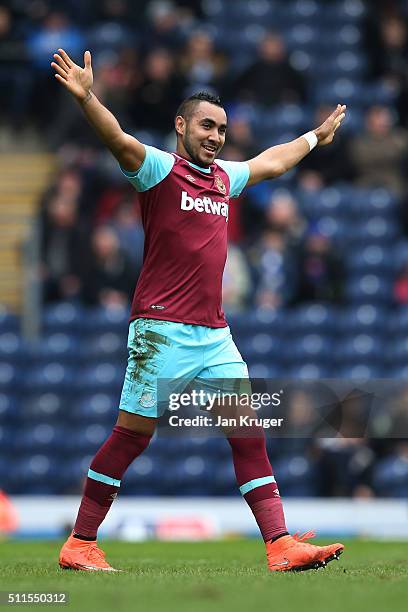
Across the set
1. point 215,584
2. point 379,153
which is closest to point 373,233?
point 379,153

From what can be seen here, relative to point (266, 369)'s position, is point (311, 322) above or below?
above

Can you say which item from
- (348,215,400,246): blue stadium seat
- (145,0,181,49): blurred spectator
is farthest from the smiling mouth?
(145,0,181,49): blurred spectator

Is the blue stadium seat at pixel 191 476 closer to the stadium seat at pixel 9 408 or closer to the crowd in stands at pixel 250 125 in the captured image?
the crowd in stands at pixel 250 125

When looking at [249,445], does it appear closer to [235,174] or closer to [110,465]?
[110,465]

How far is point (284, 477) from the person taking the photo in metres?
12.9

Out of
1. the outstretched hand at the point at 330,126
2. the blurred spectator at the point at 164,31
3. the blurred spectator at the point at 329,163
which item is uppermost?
the blurred spectator at the point at 164,31

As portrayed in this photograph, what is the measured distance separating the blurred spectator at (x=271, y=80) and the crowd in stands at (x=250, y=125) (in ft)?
0.05

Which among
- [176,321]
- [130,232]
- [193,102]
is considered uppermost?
[130,232]

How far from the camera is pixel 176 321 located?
661 cm

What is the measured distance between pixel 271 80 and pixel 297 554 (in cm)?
1052

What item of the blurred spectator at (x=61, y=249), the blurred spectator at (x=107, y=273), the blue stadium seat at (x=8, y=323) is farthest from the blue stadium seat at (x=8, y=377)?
the blurred spectator at (x=107, y=273)

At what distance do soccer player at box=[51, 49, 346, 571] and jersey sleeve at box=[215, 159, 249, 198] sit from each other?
306 mm

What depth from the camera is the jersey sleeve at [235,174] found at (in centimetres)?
711

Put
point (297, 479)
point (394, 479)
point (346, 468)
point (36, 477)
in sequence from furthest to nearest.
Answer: point (36, 477) → point (297, 479) → point (346, 468) → point (394, 479)
